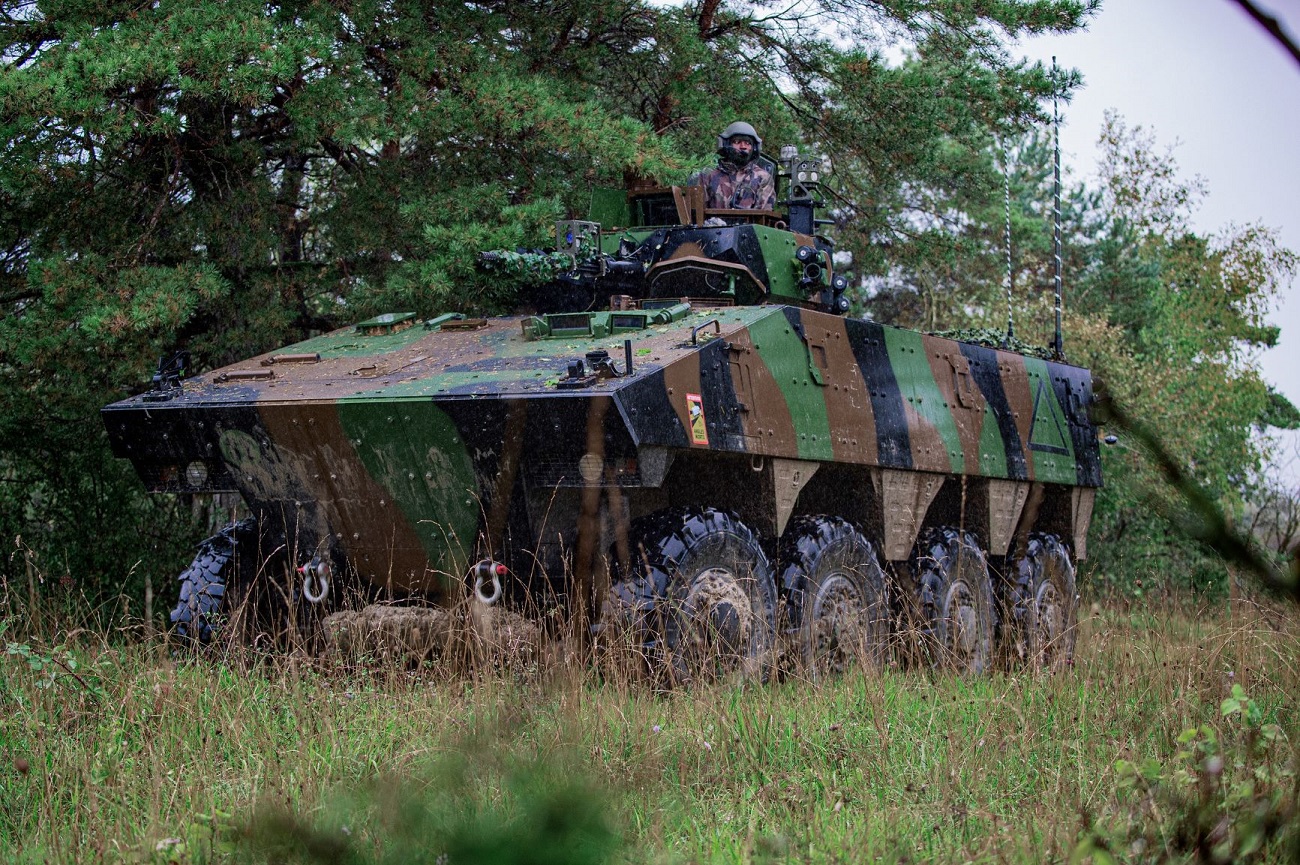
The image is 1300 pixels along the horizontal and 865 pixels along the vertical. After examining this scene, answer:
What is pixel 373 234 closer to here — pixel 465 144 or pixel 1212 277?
pixel 465 144

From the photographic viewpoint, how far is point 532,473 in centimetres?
650

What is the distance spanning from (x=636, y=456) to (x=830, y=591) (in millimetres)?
1868

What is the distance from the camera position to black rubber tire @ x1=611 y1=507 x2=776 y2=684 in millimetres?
6414

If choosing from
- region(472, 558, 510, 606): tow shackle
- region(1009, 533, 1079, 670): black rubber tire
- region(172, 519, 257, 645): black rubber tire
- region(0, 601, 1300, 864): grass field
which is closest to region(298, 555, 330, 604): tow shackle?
region(172, 519, 257, 645): black rubber tire

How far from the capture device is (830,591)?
764cm

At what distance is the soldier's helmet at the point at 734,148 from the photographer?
31.2 ft

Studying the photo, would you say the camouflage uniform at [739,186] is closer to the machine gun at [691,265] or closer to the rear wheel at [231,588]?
the machine gun at [691,265]

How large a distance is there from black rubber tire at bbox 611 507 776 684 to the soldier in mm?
3117

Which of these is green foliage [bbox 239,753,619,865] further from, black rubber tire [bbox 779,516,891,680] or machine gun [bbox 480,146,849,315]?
machine gun [bbox 480,146,849,315]

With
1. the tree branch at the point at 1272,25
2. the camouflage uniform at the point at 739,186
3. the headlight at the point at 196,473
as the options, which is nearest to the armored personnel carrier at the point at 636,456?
the headlight at the point at 196,473

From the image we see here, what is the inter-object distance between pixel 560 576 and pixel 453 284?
138 inches

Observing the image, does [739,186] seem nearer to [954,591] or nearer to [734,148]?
[734,148]

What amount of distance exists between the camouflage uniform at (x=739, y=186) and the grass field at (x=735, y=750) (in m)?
3.76

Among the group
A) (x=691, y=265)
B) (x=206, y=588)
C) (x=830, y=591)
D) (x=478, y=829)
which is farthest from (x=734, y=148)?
(x=478, y=829)
